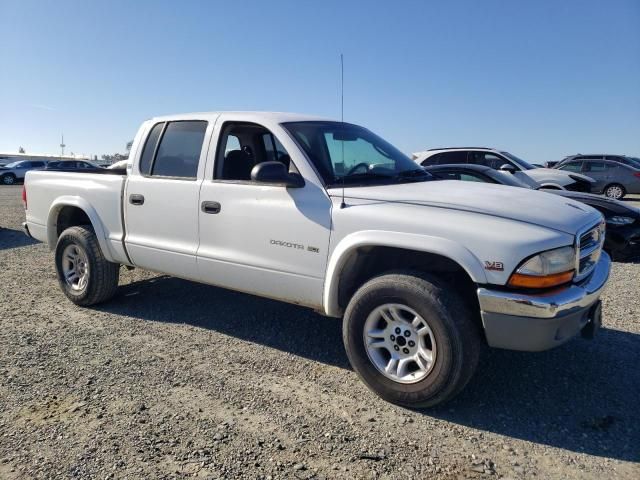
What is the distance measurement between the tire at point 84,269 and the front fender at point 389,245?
2621mm

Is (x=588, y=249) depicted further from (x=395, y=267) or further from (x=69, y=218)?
(x=69, y=218)

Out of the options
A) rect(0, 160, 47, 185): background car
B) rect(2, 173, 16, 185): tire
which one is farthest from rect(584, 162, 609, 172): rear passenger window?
rect(2, 173, 16, 185): tire

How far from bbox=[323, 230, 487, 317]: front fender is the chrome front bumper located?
17cm

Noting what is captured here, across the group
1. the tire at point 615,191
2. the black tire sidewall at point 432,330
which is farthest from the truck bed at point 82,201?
the tire at point 615,191

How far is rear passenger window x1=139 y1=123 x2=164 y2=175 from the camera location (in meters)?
4.55

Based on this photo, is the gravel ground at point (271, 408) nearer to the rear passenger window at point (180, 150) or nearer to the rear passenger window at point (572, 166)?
the rear passenger window at point (180, 150)

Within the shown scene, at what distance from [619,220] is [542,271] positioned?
5.09 metres

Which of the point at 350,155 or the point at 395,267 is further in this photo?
the point at 350,155

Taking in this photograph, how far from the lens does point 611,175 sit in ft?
56.7

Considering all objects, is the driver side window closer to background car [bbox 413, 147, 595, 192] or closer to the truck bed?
the truck bed

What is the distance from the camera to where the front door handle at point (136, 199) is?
4441mm

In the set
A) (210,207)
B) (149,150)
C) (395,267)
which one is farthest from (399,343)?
(149,150)

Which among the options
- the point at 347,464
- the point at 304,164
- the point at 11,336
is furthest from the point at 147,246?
the point at 347,464

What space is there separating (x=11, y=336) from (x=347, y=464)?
331 centimetres
